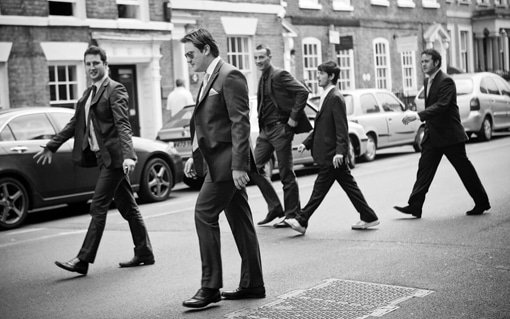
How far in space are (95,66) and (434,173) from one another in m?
4.26

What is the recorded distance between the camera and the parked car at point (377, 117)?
19.9 meters

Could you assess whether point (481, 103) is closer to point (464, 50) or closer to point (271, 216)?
point (271, 216)

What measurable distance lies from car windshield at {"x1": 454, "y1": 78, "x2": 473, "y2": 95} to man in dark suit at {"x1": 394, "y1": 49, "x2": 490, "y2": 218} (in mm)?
13303

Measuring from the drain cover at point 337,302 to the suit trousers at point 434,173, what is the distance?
139 inches

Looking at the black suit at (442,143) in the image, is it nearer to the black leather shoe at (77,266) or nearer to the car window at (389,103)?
the black leather shoe at (77,266)

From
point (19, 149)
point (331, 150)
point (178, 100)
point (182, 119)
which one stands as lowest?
point (331, 150)

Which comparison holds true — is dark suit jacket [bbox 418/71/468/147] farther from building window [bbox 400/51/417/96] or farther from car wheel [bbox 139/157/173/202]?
building window [bbox 400/51/417/96]

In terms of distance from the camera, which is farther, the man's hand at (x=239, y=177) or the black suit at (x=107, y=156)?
the black suit at (x=107, y=156)

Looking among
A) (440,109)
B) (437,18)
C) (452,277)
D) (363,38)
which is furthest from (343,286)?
(437,18)

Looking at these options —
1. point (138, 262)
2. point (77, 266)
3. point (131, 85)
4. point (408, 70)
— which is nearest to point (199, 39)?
point (77, 266)

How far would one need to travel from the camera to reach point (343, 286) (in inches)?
276

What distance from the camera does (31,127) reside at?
12.6 metres

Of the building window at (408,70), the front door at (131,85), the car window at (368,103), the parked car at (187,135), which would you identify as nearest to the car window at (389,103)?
the car window at (368,103)

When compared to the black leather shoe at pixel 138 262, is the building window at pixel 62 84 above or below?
above
